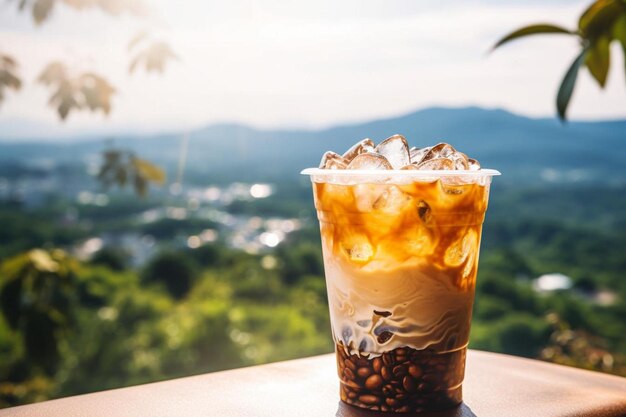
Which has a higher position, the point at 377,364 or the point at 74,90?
the point at 74,90

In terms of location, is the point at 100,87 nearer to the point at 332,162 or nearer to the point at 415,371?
the point at 332,162

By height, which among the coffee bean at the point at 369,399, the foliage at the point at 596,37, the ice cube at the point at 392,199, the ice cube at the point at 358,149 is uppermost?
the foliage at the point at 596,37

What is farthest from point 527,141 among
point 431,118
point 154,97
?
point 154,97

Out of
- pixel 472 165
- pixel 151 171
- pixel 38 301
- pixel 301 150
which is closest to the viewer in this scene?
pixel 472 165

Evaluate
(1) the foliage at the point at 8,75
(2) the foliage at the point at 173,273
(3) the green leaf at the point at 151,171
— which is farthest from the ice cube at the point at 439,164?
(2) the foliage at the point at 173,273

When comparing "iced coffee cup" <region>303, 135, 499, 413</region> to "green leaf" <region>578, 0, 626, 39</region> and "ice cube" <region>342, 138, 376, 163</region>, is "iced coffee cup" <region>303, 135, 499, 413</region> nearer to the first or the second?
"ice cube" <region>342, 138, 376, 163</region>

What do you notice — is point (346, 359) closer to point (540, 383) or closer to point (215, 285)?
point (540, 383)

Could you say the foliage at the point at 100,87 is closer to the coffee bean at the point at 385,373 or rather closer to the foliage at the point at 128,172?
the foliage at the point at 128,172

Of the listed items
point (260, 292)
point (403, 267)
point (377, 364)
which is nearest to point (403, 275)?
point (403, 267)
